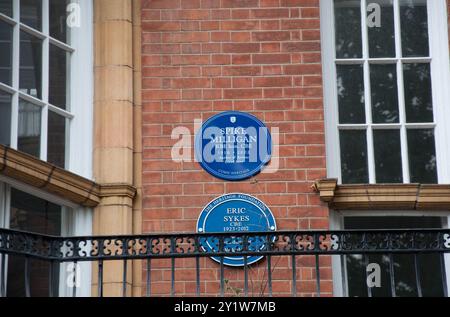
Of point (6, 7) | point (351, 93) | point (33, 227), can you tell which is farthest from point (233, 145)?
point (6, 7)

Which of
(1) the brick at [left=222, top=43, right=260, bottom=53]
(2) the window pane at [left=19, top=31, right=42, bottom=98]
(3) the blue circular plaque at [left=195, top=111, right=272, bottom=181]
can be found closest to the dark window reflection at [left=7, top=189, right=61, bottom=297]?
(2) the window pane at [left=19, top=31, right=42, bottom=98]

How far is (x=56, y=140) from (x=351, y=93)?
103 inches

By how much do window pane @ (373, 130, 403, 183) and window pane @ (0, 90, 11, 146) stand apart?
10.3 ft

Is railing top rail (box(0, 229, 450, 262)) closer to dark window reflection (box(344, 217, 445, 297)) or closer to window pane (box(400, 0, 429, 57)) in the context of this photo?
dark window reflection (box(344, 217, 445, 297))

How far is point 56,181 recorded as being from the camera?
11219 millimetres

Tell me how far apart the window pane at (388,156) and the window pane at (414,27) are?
2.55 feet

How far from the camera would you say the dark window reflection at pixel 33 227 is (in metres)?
10.9

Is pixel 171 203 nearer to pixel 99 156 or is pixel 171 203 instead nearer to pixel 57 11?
pixel 99 156

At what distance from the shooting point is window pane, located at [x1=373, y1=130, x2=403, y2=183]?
39.1 ft

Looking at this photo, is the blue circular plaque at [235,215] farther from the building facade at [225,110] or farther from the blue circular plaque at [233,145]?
the blue circular plaque at [233,145]

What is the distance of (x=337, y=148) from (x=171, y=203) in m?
1.54
